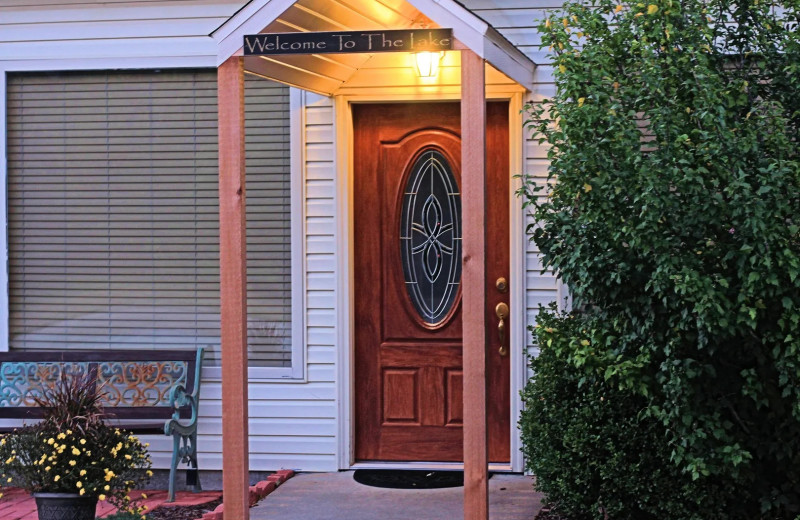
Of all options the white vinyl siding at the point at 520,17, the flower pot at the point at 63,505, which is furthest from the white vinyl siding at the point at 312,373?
the flower pot at the point at 63,505

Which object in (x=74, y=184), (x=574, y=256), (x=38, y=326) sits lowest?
(x=38, y=326)

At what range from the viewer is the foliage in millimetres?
5051

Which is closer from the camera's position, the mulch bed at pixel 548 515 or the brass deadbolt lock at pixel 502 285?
the mulch bed at pixel 548 515

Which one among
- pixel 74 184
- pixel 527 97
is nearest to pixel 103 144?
pixel 74 184

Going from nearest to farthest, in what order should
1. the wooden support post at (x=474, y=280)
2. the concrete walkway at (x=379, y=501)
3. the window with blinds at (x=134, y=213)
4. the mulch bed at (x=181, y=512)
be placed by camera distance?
1. the wooden support post at (x=474, y=280)
2. the concrete walkway at (x=379, y=501)
3. the mulch bed at (x=181, y=512)
4. the window with blinds at (x=134, y=213)

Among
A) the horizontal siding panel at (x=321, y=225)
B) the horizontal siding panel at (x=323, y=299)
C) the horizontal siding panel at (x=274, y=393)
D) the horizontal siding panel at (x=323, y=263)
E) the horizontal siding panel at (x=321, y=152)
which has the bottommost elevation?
the horizontal siding panel at (x=274, y=393)

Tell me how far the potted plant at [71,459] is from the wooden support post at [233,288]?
0.90 m

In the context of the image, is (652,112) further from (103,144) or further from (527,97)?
(103,144)

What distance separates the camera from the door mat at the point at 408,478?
22.5 feet

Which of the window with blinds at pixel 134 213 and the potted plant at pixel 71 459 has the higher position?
the window with blinds at pixel 134 213

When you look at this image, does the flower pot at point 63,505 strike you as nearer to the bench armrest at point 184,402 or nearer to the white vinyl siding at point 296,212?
the bench armrest at point 184,402

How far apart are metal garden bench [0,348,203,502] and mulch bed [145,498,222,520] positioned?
46 cm

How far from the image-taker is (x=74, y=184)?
753 cm

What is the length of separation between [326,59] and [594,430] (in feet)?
9.55
